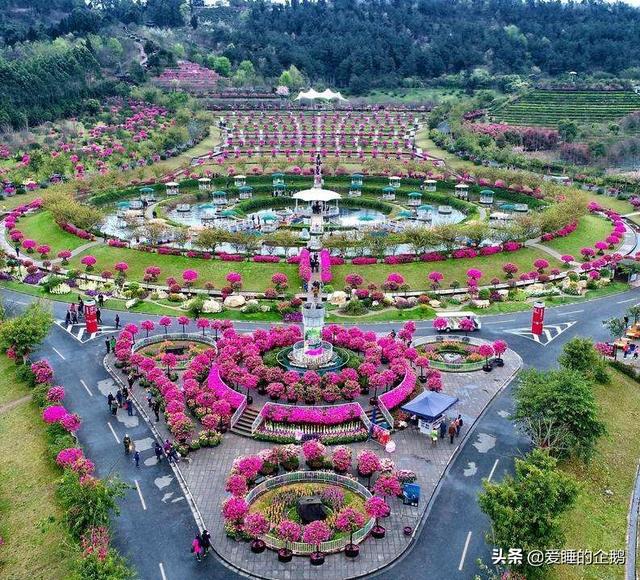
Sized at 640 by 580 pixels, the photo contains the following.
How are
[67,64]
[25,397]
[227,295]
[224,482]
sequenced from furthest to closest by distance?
[67,64] → [227,295] → [25,397] → [224,482]

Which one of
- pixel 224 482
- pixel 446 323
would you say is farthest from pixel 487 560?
pixel 446 323

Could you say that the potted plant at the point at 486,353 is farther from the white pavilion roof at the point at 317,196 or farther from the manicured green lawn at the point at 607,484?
the white pavilion roof at the point at 317,196

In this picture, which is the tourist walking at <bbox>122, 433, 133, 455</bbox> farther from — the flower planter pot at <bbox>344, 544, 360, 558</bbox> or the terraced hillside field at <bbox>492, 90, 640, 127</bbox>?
the terraced hillside field at <bbox>492, 90, 640, 127</bbox>

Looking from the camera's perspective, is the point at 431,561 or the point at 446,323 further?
the point at 446,323

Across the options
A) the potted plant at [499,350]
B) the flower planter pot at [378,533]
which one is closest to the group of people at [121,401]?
the flower planter pot at [378,533]

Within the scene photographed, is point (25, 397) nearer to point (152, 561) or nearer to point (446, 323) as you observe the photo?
point (152, 561)

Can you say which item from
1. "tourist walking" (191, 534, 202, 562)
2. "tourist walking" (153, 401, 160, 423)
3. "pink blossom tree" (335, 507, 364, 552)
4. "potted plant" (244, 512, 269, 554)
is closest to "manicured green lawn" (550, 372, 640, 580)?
"pink blossom tree" (335, 507, 364, 552)
